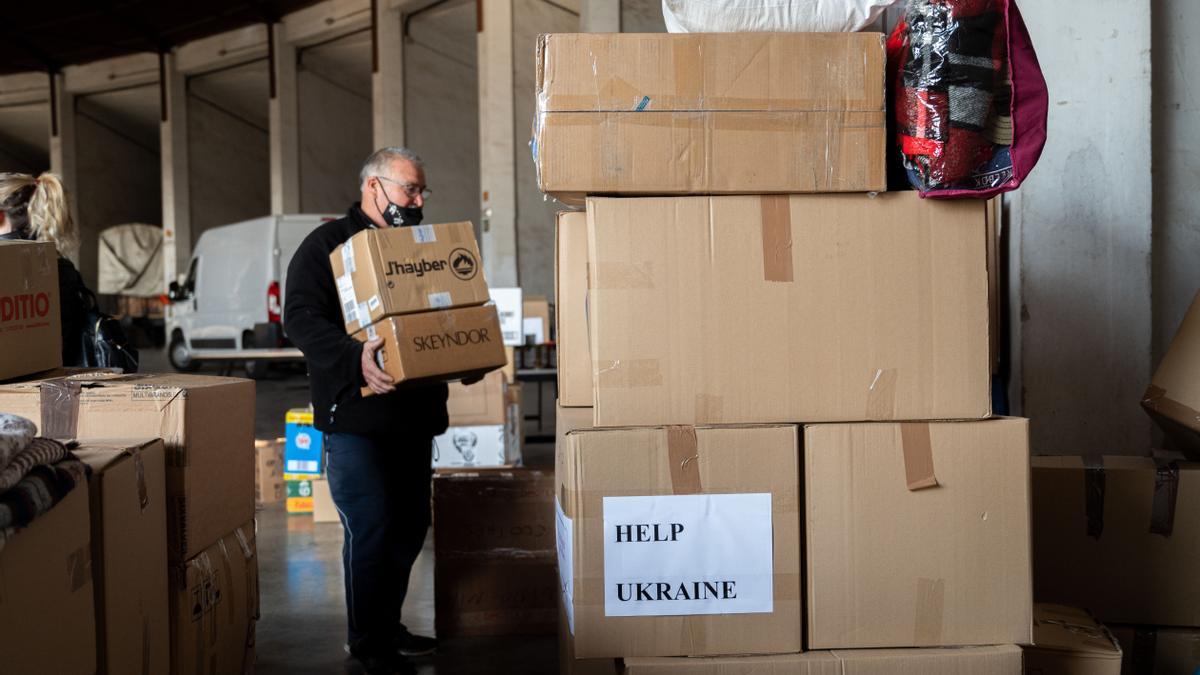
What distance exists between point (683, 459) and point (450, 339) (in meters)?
0.96

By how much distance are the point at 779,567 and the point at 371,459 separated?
129 centimetres

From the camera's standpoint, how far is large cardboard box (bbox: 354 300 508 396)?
2463mm

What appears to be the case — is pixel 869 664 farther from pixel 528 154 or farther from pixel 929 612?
pixel 528 154

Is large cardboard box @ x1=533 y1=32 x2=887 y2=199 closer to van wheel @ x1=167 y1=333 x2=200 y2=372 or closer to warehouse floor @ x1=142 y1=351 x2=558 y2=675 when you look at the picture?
warehouse floor @ x1=142 y1=351 x2=558 y2=675

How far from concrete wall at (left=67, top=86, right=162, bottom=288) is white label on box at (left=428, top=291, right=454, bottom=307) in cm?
1694

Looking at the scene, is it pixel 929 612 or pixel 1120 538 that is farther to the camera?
pixel 1120 538

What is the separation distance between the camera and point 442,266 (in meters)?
2.59

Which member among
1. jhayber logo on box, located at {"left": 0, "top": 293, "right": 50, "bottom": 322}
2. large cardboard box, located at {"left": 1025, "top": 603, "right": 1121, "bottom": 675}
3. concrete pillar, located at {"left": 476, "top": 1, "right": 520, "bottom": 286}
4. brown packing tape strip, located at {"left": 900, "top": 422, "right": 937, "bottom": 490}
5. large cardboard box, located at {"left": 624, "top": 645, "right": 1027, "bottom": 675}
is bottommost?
large cardboard box, located at {"left": 1025, "top": 603, "right": 1121, "bottom": 675}

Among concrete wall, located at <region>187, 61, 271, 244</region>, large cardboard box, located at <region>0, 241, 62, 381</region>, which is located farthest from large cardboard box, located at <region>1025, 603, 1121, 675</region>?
concrete wall, located at <region>187, 61, 271, 244</region>

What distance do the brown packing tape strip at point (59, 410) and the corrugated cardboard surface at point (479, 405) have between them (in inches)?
141

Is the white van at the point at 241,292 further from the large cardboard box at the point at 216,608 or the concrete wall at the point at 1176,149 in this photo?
the concrete wall at the point at 1176,149

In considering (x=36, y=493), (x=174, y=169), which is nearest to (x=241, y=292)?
(x=174, y=169)

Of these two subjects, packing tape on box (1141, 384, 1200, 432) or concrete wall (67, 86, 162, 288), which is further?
concrete wall (67, 86, 162, 288)

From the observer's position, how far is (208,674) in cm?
207
